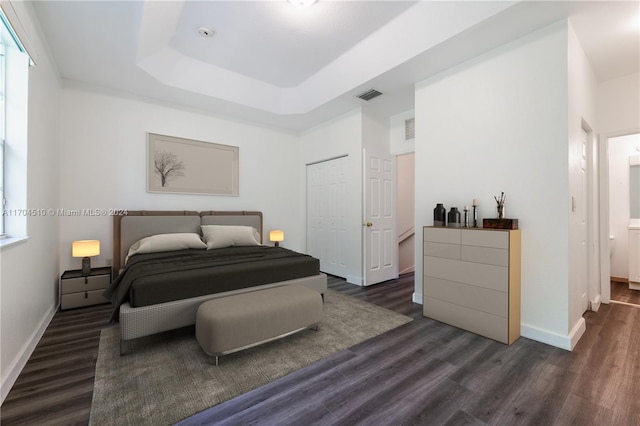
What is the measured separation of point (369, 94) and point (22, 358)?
4299 mm

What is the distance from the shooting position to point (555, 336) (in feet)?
7.54

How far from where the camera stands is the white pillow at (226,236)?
12.5 ft

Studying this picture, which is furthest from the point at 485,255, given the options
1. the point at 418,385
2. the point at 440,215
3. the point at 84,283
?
the point at 84,283

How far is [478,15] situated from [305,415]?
3306mm

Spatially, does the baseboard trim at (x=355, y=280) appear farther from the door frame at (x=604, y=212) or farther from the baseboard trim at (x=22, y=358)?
the baseboard trim at (x=22, y=358)

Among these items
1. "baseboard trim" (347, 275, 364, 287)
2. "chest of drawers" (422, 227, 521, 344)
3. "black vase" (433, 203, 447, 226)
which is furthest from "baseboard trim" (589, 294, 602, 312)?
"baseboard trim" (347, 275, 364, 287)

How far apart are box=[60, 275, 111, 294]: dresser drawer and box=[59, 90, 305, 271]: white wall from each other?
545 mm

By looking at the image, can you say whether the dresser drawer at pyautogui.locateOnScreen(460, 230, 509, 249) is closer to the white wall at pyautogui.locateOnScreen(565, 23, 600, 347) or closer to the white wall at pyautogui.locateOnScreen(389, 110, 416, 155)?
the white wall at pyautogui.locateOnScreen(565, 23, 600, 347)

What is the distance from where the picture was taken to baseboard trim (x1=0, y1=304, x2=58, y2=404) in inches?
63.9

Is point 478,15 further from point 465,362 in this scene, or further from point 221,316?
point 221,316

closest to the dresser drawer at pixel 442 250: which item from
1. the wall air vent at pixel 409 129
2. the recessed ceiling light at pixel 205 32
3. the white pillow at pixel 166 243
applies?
the wall air vent at pixel 409 129

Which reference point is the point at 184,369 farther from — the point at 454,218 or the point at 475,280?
the point at 454,218

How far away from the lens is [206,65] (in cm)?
372

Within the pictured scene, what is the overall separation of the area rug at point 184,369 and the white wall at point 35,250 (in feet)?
1.65
